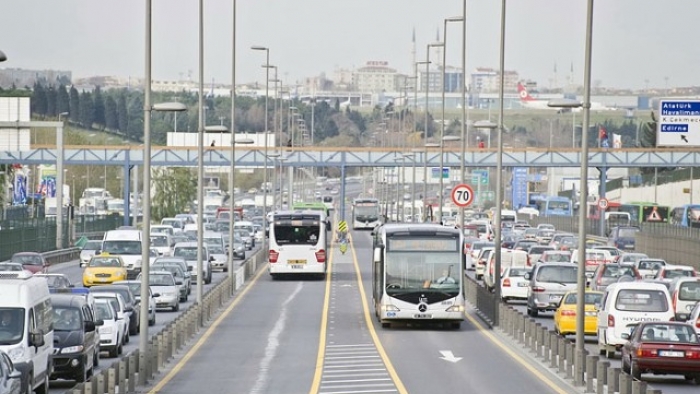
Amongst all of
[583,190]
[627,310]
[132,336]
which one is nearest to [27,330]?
[583,190]

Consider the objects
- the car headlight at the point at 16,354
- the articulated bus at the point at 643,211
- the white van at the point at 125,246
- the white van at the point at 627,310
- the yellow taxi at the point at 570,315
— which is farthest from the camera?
the articulated bus at the point at 643,211

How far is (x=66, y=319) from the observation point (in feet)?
102

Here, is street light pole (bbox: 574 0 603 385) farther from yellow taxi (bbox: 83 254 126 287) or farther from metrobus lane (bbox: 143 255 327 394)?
yellow taxi (bbox: 83 254 126 287)

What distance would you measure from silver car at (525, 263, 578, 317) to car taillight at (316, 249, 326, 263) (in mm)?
19410

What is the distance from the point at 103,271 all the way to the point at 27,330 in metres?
34.9

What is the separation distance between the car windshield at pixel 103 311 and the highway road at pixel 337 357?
190 centimetres

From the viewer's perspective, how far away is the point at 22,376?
2447cm

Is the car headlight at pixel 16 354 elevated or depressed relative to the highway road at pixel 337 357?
elevated

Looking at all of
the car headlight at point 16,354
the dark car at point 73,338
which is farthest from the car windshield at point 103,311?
the car headlight at point 16,354

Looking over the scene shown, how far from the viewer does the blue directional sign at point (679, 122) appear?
58844 mm

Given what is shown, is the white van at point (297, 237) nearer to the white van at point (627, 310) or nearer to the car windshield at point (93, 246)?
the car windshield at point (93, 246)

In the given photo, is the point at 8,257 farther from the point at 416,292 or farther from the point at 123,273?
the point at 416,292

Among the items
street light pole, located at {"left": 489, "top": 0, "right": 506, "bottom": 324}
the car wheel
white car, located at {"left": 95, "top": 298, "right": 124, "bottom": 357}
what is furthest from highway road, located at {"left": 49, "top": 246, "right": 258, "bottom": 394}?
the car wheel

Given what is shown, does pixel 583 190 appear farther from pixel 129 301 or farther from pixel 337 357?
pixel 129 301
